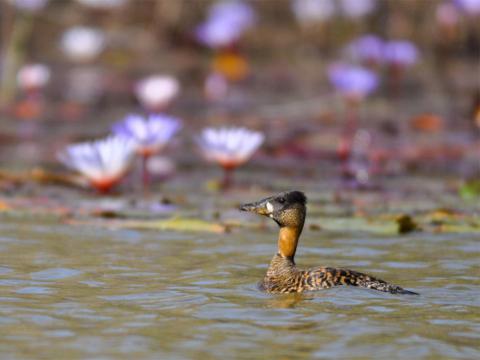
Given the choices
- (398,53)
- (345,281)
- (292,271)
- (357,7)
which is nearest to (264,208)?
(292,271)

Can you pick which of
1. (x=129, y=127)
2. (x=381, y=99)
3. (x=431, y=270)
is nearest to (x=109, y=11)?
(x=381, y=99)

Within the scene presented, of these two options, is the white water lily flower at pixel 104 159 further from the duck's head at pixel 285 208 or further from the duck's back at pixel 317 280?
the duck's back at pixel 317 280

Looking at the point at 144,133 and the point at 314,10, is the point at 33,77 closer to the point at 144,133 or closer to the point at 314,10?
the point at 144,133

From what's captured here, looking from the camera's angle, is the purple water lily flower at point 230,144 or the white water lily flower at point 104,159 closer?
the white water lily flower at point 104,159

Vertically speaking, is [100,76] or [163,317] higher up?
[100,76]

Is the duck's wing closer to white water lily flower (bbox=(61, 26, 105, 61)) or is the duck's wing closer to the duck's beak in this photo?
the duck's beak

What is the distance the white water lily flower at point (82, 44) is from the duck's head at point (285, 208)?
1056 centimetres

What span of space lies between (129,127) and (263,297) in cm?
403

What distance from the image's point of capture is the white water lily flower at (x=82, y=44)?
56.3ft

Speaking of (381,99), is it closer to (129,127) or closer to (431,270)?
(129,127)

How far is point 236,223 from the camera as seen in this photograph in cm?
890

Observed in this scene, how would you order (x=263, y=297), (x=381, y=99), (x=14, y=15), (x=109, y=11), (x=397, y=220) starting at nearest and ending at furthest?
(x=263, y=297) → (x=397, y=220) → (x=381, y=99) → (x=14, y=15) → (x=109, y=11)

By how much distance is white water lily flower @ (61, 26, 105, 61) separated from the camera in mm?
17156

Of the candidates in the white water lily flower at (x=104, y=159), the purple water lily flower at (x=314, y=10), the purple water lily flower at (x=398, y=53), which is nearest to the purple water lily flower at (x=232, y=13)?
the purple water lily flower at (x=314, y=10)
